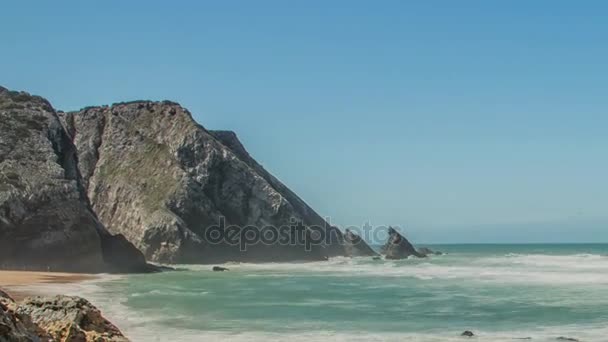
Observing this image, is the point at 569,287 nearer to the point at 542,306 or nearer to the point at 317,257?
the point at 542,306

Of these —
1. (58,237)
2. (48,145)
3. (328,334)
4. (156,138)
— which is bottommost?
(328,334)

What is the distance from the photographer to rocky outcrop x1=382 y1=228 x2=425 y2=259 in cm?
10419

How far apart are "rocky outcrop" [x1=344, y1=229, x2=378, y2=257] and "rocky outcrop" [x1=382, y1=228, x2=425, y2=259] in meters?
4.35

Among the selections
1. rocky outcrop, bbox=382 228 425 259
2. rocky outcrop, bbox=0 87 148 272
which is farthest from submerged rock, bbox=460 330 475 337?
rocky outcrop, bbox=382 228 425 259

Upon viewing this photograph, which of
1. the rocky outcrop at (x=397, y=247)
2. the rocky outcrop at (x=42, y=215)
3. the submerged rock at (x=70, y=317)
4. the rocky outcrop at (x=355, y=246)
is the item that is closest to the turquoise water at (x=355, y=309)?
the submerged rock at (x=70, y=317)

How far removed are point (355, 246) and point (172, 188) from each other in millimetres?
36660

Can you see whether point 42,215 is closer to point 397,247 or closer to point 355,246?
point 397,247

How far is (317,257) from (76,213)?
43.1m

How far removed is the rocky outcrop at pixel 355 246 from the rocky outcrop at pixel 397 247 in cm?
435

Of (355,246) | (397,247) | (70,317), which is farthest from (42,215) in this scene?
(355,246)

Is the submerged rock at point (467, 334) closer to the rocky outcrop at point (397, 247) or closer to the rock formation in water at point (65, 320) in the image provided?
the rock formation in water at point (65, 320)

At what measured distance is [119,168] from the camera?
9506 cm

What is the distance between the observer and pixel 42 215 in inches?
2247

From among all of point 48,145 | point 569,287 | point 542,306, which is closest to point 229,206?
point 48,145
